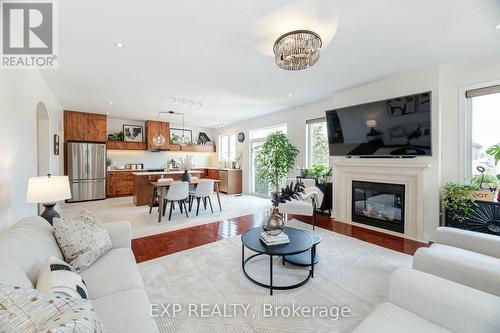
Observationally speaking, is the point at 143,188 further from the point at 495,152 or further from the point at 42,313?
the point at 495,152

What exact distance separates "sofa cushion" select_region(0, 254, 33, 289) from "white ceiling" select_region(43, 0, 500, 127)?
6.74 ft

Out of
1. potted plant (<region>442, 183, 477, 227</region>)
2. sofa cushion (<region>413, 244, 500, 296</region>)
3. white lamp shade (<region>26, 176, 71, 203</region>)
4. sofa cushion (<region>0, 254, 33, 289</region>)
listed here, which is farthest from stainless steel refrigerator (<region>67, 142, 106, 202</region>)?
potted plant (<region>442, 183, 477, 227</region>)

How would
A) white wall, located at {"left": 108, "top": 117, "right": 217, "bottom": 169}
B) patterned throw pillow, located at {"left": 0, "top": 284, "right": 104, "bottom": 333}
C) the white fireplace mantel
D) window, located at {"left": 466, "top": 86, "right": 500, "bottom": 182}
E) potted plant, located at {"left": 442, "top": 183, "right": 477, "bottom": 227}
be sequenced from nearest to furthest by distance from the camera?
1. patterned throw pillow, located at {"left": 0, "top": 284, "right": 104, "bottom": 333}
2. potted plant, located at {"left": 442, "top": 183, "right": 477, "bottom": 227}
3. window, located at {"left": 466, "top": 86, "right": 500, "bottom": 182}
4. the white fireplace mantel
5. white wall, located at {"left": 108, "top": 117, "right": 217, "bottom": 169}

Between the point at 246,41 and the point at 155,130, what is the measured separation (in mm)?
5841

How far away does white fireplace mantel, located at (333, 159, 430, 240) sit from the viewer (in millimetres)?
3230

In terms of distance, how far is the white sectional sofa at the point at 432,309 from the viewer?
3.25 feet

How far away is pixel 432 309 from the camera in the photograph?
109 centimetres

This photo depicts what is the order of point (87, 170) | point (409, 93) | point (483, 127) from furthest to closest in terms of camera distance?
1. point (87, 170)
2. point (409, 93)
3. point (483, 127)

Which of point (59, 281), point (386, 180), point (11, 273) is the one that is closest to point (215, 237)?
point (59, 281)

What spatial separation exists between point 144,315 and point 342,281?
186cm

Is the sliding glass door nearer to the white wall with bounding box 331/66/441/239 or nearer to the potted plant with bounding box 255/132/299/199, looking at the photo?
the potted plant with bounding box 255/132/299/199

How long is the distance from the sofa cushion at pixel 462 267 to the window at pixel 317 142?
3407mm

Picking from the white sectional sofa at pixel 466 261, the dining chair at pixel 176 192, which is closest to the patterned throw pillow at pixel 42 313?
the white sectional sofa at pixel 466 261

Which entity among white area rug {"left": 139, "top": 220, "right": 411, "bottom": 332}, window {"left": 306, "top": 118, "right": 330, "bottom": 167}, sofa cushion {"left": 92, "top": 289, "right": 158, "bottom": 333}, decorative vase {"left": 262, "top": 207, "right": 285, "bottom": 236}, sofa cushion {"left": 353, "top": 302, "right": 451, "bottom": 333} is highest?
window {"left": 306, "top": 118, "right": 330, "bottom": 167}
